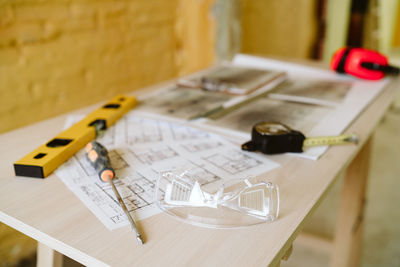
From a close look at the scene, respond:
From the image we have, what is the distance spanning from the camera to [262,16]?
108 inches

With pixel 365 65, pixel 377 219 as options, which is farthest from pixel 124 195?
pixel 377 219

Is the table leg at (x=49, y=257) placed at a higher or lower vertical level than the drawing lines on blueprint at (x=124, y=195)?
lower

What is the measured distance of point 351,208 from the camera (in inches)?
47.8

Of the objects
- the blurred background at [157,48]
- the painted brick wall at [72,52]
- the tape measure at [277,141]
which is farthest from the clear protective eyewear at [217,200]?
the painted brick wall at [72,52]

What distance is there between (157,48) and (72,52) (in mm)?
584

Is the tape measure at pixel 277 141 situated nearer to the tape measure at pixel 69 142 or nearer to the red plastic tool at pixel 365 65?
the tape measure at pixel 69 142

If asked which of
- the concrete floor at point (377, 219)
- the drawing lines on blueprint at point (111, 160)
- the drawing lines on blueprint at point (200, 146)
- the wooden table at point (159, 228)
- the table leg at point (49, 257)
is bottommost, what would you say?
the concrete floor at point (377, 219)

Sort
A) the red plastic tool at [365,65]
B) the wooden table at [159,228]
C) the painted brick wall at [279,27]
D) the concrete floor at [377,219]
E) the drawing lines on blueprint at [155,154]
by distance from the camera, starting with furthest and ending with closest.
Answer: the painted brick wall at [279,27] < the concrete floor at [377,219] < the red plastic tool at [365,65] < the drawing lines on blueprint at [155,154] < the wooden table at [159,228]

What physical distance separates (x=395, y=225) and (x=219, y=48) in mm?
1307

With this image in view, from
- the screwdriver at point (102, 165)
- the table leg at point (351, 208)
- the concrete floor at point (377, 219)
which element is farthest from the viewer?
the concrete floor at point (377, 219)

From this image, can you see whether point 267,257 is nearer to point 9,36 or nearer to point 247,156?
point 247,156

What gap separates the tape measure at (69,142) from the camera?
1.87 ft

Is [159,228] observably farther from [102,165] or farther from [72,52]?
[72,52]

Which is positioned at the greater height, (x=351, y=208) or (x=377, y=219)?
(x=351, y=208)
